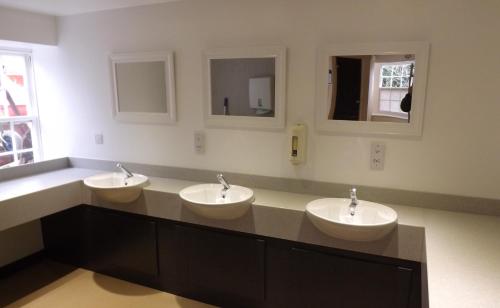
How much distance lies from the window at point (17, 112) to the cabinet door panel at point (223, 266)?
1904 millimetres

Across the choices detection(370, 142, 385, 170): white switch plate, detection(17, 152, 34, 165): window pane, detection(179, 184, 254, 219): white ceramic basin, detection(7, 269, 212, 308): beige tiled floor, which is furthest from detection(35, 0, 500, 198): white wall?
detection(7, 269, 212, 308): beige tiled floor

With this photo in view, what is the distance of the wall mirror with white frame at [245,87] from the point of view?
2.25m

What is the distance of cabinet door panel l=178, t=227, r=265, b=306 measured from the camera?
84.8 inches

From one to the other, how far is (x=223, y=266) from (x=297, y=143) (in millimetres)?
973

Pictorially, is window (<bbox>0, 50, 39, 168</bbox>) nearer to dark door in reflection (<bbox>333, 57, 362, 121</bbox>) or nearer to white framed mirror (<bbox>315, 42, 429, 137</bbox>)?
white framed mirror (<bbox>315, 42, 429, 137</bbox>)

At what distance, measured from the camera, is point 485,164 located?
1882mm

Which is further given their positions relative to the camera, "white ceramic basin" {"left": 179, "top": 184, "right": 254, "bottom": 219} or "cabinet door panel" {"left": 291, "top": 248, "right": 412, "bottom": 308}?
"white ceramic basin" {"left": 179, "top": 184, "right": 254, "bottom": 219}

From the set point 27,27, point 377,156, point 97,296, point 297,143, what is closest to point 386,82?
point 377,156

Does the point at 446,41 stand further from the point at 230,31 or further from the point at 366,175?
the point at 230,31

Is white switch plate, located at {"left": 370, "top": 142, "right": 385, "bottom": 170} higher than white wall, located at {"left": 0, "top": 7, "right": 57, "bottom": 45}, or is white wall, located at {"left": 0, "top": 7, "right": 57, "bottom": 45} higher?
white wall, located at {"left": 0, "top": 7, "right": 57, "bottom": 45}

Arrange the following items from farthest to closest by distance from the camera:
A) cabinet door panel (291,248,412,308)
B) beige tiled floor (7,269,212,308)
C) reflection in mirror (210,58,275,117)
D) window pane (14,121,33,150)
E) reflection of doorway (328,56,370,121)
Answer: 1. window pane (14,121,33,150)
2. beige tiled floor (7,269,212,308)
3. reflection in mirror (210,58,275,117)
4. reflection of doorway (328,56,370,121)
5. cabinet door panel (291,248,412,308)

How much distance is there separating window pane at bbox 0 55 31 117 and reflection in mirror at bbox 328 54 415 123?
9.30 ft

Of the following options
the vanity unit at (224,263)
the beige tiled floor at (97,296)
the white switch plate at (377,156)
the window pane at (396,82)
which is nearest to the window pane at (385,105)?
the window pane at (396,82)

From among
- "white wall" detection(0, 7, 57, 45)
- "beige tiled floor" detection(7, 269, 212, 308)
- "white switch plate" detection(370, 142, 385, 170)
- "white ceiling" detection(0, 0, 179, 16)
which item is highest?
"white ceiling" detection(0, 0, 179, 16)
